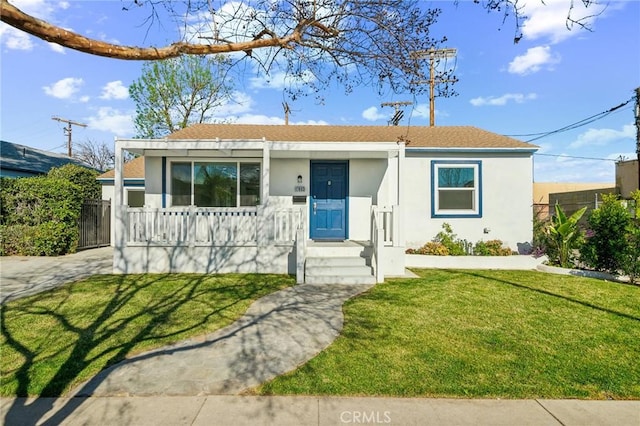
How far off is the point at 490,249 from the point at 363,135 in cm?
570

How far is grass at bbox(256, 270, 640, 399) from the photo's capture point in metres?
3.20

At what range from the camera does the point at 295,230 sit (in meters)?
8.41

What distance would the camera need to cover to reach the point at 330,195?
10250 mm

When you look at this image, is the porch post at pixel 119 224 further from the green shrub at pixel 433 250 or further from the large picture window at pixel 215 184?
the green shrub at pixel 433 250

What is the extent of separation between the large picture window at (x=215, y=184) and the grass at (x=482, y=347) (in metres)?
5.35

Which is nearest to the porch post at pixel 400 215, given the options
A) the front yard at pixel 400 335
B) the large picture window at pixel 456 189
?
the front yard at pixel 400 335

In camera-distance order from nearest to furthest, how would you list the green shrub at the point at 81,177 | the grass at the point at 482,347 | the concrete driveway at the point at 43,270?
1. the grass at the point at 482,347
2. the concrete driveway at the point at 43,270
3. the green shrub at the point at 81,177

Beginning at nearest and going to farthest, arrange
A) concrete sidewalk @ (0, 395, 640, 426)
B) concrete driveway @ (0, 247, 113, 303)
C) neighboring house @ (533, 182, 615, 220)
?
concrete sidewalk @ (0, 395, 640, 426)
concrete driveway @ (0, 247, 113, 303)
neighboring house @ (533, 182, 615, 220)

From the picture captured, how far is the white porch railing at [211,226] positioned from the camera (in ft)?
27.3

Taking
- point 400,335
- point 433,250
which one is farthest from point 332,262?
point 433,250

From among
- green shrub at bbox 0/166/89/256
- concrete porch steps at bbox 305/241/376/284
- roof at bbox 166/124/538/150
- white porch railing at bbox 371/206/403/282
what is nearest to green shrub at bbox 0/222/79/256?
green shrub at bbox 0/166/89/256

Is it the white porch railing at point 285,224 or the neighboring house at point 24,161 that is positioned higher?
the neighboring house at point 24,161

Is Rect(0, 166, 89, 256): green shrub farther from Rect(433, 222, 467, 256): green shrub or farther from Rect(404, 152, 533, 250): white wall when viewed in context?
Rect(433, 222, 467, 256): green shrub

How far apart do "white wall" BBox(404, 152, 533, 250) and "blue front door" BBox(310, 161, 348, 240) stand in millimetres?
2135
